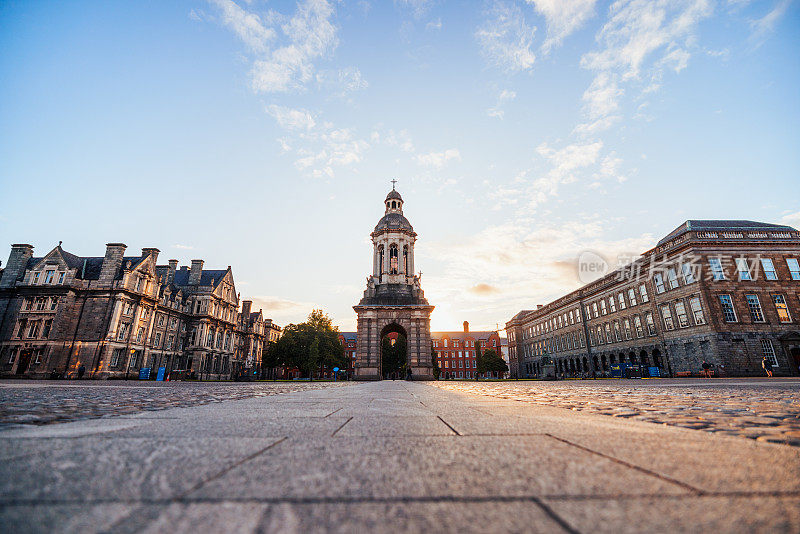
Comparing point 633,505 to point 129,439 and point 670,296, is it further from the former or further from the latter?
point 670,296

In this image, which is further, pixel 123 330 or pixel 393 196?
pixel 393 196

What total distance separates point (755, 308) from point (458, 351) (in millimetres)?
75951

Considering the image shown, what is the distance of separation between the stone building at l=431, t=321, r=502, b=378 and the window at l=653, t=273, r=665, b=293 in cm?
6503

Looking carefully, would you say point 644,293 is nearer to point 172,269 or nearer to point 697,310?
point 697,310

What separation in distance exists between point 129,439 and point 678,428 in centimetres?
344

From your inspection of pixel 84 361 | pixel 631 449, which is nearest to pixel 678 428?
pixel 631 449

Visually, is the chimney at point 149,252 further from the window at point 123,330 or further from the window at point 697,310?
the window at point 697,310

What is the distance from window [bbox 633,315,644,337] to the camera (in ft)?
122

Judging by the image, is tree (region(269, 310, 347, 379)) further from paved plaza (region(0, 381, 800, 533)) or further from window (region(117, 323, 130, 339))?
paved plaza (region(0, 381, 800, 533))

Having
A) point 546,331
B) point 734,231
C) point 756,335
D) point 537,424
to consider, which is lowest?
point 537,424

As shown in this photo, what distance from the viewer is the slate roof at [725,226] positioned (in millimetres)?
30922

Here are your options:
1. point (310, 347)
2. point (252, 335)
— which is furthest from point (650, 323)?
point (252, 335)

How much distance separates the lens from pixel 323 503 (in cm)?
101

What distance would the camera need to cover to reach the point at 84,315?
1314 inches
